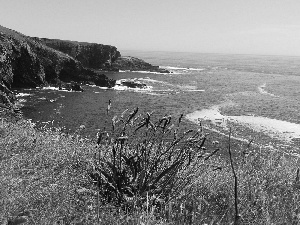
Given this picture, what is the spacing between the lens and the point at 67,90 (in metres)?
57.8

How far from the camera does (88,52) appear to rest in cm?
11050

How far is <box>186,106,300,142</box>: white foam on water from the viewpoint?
30.6 metres

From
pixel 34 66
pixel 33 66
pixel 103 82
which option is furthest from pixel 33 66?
pixel 103 82

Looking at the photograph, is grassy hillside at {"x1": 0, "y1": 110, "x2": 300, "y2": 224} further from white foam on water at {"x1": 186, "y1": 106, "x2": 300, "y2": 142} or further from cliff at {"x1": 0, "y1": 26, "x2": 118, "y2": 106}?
cliff at {"x1": 0, "y1": 26, "x2": 118, "y2": 106}

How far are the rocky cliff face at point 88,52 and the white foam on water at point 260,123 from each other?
74.5m

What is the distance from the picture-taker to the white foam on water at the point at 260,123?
3060cm

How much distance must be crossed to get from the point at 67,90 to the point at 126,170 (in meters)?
54.5

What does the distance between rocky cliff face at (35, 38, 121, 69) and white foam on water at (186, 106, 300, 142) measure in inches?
2931

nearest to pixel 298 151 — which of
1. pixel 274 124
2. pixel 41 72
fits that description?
pixel 274 124

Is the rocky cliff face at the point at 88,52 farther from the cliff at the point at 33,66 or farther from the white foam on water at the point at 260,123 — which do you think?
the white foam on water at the point at 260,123

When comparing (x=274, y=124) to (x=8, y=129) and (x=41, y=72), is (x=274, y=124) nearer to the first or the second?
(x=8, y=129)

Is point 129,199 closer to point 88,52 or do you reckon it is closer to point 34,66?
point 34,66

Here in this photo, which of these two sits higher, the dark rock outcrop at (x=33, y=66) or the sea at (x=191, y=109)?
the dark rock outcrop at (x=33, y=66)

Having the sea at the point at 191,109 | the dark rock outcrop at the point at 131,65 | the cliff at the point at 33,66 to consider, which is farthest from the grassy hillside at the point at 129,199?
the dark rock outcrop at the point at 131,65
